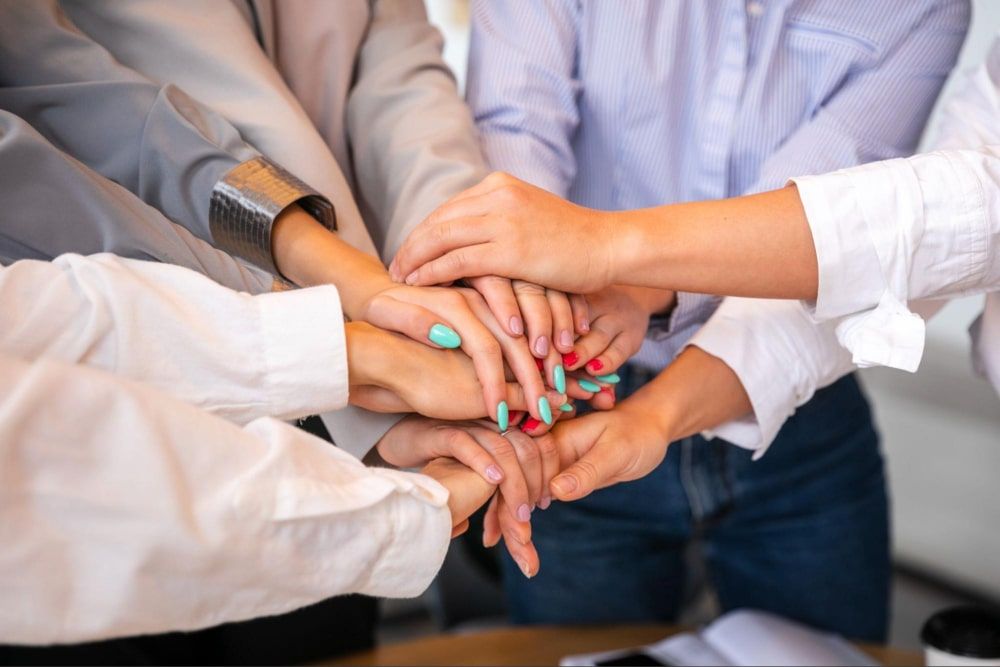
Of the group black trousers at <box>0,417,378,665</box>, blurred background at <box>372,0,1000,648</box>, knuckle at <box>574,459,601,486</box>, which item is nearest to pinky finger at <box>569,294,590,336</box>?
knuckle at <box>574,459,601,486</box>

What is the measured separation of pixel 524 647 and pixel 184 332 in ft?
2.06

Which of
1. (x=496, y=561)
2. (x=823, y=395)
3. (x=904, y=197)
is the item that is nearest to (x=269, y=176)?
(x=904, y=197)

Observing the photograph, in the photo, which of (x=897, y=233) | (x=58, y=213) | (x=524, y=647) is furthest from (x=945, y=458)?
(x=58, y=213)

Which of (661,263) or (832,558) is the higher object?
(661,263)

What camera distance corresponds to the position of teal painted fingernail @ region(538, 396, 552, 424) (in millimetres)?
829

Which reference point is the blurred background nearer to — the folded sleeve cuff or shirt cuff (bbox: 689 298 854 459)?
shirt cuff (bbox: 689 298 854 459)

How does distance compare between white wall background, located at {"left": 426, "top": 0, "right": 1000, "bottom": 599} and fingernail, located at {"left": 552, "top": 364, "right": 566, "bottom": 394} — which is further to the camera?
white wall background, located at {"left": 426, "top": 0, "right": 1000, "bottom": 599}

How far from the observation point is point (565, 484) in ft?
2.62

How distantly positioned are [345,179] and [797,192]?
0.41 metres

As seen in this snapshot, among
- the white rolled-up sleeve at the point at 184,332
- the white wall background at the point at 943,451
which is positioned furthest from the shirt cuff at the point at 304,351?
the white wall background at the point at 943,451

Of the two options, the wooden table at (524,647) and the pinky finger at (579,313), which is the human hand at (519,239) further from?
the wooden table at (524,647)

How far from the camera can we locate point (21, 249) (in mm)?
759

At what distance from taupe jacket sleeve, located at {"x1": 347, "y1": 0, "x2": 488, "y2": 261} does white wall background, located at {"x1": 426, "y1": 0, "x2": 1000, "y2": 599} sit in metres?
1.30

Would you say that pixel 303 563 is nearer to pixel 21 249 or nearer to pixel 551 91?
pixel 21 249
